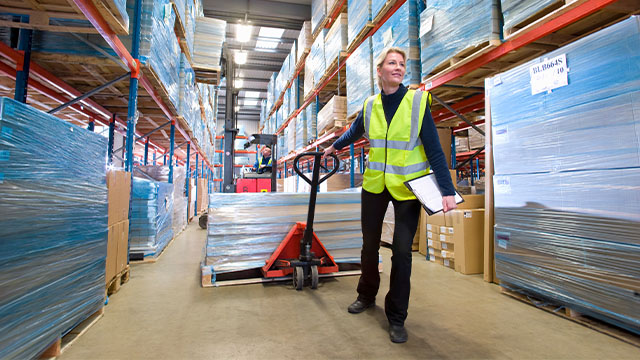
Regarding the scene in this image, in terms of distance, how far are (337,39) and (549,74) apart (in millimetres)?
4672

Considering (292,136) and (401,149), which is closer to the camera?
(401,149)

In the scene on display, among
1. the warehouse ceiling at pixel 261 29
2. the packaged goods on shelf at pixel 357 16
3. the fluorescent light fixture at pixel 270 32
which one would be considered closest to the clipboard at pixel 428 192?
the packaged goods on shelf at pixel 357 16

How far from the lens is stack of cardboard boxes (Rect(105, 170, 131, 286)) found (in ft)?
8.64

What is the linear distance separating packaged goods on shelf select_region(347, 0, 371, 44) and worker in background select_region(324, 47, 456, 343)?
11.9ft

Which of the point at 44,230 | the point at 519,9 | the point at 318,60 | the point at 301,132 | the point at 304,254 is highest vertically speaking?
the point at 318,60

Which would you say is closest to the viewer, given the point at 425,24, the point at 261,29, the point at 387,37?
the point at 425,24

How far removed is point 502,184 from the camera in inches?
117

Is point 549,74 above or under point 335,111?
under

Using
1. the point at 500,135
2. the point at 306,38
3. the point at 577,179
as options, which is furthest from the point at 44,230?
the point at 306,38

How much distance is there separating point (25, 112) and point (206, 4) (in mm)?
9899

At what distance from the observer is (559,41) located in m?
2.94

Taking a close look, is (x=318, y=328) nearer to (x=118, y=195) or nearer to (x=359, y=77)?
(x=118, y=195)

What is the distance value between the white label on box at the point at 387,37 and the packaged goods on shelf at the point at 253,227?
260 centimetres

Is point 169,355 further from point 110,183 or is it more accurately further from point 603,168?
point 603,168
